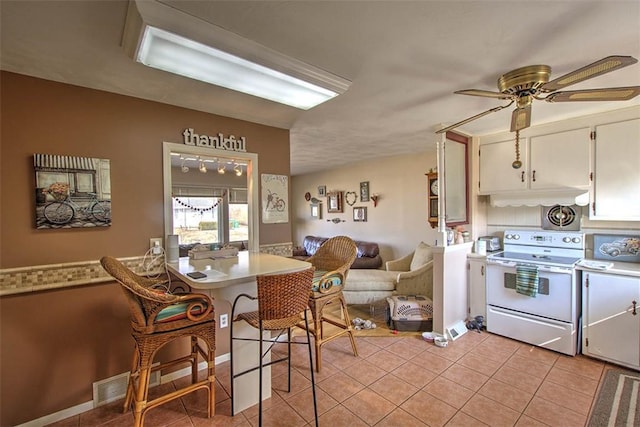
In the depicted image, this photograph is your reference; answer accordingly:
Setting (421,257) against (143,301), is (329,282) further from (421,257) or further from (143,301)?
(421,257)

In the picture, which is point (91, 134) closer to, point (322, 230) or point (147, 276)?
point (147, 276)

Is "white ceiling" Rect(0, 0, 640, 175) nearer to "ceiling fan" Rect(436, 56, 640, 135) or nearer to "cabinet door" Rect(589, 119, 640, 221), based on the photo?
"ceiling fan" Rect(436, 56, 640, 135)

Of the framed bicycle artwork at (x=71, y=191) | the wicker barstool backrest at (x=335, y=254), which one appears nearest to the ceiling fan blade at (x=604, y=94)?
the wicker barstool backrest at (x=335, y=254)

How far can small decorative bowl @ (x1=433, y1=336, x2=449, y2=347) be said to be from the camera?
2.85 metres

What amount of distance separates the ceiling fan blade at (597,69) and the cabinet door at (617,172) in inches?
63.2

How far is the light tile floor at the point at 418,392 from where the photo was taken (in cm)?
189

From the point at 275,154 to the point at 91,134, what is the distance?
Result: 1.56 metres

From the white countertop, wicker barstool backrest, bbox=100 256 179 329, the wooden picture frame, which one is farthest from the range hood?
wicker barstool backrest, bbox=100 256 179 329

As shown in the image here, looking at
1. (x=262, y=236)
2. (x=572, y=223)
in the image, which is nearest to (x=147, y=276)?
(x=262, y=236)

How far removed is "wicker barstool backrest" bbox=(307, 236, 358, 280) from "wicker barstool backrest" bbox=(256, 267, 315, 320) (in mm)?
948

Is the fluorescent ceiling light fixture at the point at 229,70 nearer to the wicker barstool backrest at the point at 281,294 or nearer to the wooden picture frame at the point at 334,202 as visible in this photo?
the wicker barstool backrest at the point at 281,294

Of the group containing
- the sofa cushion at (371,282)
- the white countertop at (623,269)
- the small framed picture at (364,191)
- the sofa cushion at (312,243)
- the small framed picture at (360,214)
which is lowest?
the sofa cushion at (371,282)

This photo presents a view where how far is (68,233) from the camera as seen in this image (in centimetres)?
202

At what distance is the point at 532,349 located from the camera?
2771 mm
